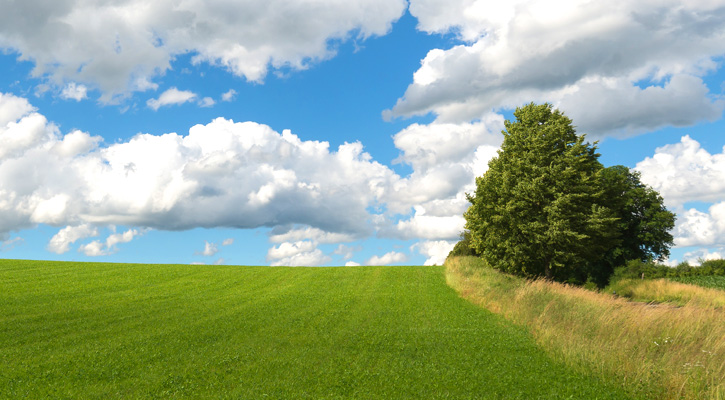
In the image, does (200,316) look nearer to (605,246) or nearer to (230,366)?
(230,366)

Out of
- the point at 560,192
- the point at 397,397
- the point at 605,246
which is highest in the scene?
the point at 560,192

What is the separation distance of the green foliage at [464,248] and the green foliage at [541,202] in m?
18.7

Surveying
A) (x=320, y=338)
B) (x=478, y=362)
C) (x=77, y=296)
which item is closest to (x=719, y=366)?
(x=478, y=362)

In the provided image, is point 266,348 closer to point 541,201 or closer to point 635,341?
point 635,341

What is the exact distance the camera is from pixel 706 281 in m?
53.9

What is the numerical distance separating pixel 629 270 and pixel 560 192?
21729 mm

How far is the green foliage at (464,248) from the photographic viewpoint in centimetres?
6234

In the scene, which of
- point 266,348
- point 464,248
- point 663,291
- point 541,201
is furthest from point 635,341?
point 464,248

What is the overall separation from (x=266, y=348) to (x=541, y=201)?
30.8 meters

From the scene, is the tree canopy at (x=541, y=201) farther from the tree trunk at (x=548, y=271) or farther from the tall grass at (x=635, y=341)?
the tall grass at (x=635, y=341)

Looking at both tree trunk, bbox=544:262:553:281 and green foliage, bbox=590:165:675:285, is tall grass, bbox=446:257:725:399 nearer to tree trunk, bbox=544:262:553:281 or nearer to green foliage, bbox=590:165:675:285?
tree trunk, bbox=544:262:553:281

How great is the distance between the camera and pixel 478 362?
1348cm

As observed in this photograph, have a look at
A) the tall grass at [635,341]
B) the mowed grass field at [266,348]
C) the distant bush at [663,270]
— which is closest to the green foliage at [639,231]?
the distant bush at [663,270]

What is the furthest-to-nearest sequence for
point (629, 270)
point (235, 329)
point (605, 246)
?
point (629, 270)
point (605, 246)
point (235, 329)
